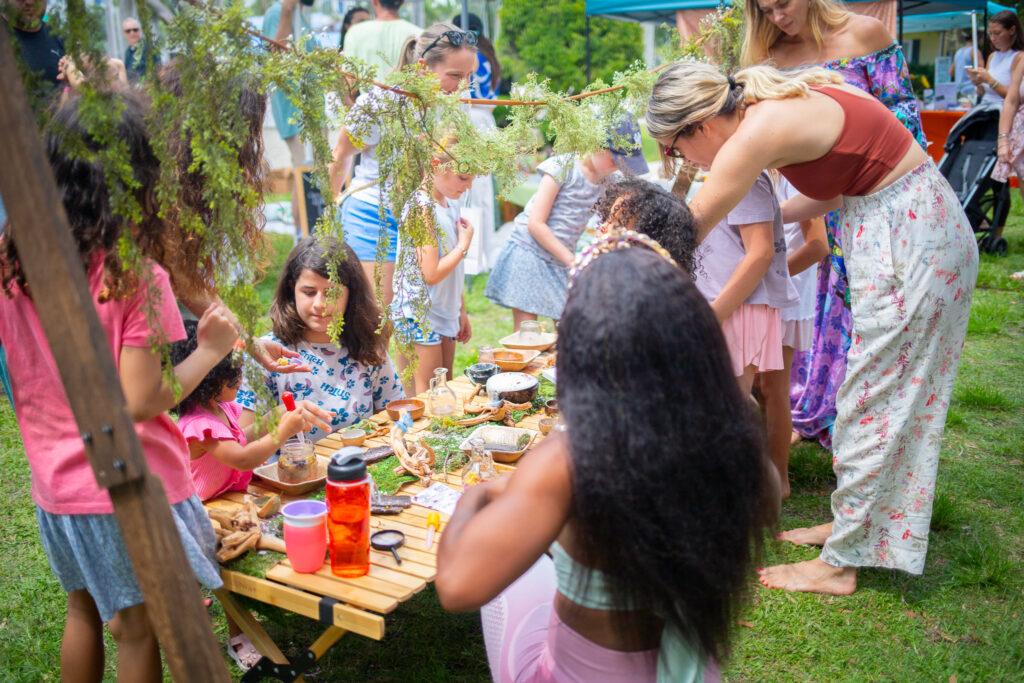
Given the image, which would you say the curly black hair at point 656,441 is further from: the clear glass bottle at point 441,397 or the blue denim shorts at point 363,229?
the blue denim shorts at point 363,229

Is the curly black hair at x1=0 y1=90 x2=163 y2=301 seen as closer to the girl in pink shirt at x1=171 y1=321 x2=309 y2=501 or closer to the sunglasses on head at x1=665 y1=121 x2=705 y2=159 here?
the girl in pink shirt at x1=171 y1=321 x2=309 y2=501

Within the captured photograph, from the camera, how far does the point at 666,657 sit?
1.57 m

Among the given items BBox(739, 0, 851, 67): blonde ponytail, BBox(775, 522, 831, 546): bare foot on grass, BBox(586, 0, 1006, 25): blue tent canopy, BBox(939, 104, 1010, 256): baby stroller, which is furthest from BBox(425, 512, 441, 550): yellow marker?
BBox(586, 0, 1006, 25): blue tent canopy

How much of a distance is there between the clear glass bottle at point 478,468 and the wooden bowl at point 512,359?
1.03 meters

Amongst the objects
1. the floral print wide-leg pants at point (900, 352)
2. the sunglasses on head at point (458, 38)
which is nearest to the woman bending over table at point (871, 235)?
the floral print wide-leg pants at point (900, 352)

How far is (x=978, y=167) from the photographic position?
8008 millimetres

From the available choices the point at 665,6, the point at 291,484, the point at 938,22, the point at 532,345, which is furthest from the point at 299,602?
the point at 938,22

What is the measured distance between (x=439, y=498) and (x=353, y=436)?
595 millimetres

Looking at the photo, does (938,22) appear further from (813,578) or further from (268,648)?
(268,648)

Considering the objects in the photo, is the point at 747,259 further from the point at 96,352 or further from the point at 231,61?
the point at 96,352

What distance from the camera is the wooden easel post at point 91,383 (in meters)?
1.28

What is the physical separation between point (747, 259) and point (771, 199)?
0.86ft

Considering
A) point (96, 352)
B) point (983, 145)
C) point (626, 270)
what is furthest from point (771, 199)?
point (983, 145)

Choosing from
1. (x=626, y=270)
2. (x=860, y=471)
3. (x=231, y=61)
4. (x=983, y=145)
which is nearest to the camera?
(x=626, y=270)
